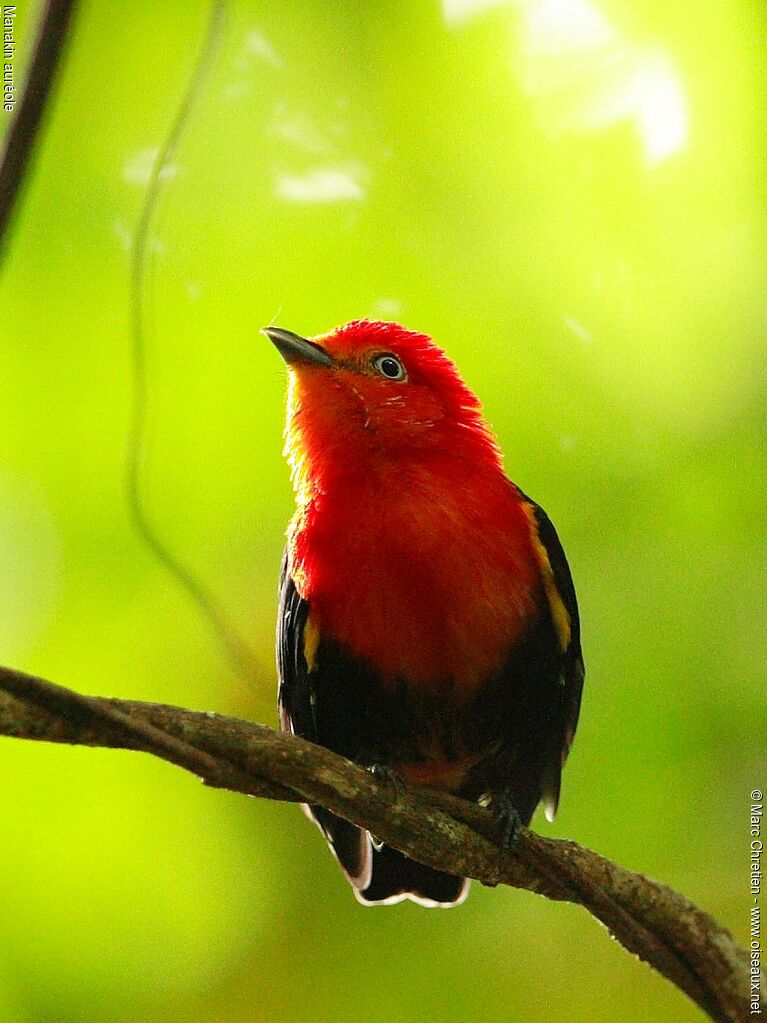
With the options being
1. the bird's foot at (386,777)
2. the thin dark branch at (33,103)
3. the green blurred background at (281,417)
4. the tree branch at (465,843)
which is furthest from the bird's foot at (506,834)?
the thin dark branch at (33,103)

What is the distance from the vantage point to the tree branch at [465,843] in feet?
5.42

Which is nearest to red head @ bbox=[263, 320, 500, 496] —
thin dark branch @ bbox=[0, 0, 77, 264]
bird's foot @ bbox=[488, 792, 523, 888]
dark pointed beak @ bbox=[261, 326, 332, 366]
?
dark pointed beak @ bbox=[261, 326, 332, 366]

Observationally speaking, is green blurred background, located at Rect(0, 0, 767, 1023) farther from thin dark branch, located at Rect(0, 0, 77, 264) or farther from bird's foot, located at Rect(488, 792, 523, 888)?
thin dark branch, located at Rect(0, 0, 77, 264)

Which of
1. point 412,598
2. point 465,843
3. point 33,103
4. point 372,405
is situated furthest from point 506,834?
point 33,103

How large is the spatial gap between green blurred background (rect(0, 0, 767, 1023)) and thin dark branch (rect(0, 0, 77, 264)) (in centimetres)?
172

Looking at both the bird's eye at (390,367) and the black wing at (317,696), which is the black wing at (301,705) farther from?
the bird's eye at (390,367)

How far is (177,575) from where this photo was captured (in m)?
3.03

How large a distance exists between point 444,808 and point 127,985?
1394 mm

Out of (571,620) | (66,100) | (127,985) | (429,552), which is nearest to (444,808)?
(429,552)

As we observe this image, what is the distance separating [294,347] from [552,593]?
0.93 meters

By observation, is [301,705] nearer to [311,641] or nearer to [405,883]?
[311,641]

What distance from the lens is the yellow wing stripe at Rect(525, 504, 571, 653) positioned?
9.39ft

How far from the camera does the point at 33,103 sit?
1266 millimetres

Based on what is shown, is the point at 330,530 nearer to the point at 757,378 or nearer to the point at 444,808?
the point at 444,808
